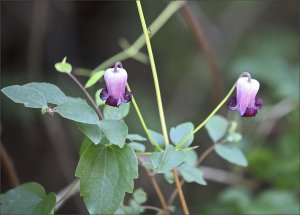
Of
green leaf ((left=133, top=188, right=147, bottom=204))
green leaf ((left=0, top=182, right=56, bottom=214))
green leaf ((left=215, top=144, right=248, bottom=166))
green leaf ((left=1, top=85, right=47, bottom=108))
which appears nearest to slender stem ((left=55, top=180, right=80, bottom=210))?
green leaf ((left=0, top=182, right=56, bottom=214))

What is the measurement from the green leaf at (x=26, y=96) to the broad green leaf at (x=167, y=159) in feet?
0.83

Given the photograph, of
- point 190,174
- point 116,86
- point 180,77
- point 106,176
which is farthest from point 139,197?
point 180,77

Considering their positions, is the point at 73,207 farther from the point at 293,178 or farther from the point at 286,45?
the point at 286,45

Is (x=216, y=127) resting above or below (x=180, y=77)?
below

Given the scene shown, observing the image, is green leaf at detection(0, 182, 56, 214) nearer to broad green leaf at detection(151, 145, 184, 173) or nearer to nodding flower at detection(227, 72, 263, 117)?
broad green leaf at detection(151, 145, 184, 173)

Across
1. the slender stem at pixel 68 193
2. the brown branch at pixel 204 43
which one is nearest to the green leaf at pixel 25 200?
the slender stem at pixel 68 193

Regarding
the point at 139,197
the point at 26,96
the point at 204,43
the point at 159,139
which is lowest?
the point at 139,197

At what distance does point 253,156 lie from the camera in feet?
7.22

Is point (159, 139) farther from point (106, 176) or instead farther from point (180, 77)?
point (180, 77)

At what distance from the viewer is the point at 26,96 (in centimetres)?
95

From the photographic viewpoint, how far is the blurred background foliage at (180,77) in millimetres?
2186

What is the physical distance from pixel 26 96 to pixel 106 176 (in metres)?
0.22

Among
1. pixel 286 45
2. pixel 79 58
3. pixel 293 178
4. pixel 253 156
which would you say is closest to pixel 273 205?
pixel 293 178

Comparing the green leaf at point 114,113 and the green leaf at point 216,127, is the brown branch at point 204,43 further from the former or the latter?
the green leaf at point 114,113
